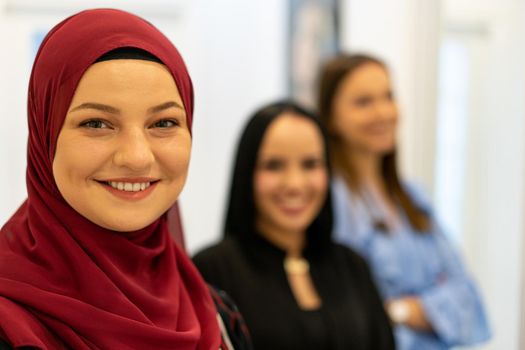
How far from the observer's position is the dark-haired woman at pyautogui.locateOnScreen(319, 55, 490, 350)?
1908 mm

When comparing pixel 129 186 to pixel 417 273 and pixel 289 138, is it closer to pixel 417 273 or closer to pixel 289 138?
pixel 289 138

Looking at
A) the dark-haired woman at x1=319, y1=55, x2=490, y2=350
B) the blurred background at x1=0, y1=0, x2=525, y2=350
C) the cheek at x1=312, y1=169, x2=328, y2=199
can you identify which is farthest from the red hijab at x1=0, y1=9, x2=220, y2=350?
the dark-haired woman at x1=319, y1=55, x2=490, y2=350

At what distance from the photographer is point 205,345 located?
944mm

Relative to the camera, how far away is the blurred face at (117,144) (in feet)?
2.72

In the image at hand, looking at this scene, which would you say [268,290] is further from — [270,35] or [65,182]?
[270,35]

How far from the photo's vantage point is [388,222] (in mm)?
1978

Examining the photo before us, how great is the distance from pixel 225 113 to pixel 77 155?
1.71m

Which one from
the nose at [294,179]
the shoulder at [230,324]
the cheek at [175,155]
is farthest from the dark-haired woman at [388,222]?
the cheek at [175,155]

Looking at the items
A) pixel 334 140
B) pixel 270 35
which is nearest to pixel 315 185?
pixel 334 140

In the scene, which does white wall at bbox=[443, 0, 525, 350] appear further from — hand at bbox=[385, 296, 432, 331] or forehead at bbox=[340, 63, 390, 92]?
forehead at bbox=[340, 63, 390, 92]

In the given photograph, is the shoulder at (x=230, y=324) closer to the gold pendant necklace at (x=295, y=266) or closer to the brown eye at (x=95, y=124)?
the brown eye at (x=95, y=124)

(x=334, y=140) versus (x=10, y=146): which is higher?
(x=10, y=146)

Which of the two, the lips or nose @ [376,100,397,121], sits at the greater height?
the lips

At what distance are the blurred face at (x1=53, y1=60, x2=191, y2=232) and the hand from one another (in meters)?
1.16
